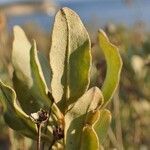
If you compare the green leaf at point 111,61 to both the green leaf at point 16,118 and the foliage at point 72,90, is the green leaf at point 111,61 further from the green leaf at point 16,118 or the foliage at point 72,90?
the green leaf at point 16,118

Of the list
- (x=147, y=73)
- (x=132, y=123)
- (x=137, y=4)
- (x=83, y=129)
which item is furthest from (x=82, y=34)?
Answer: (x=137, y=4)

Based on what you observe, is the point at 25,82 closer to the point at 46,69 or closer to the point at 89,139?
the point at 46,69

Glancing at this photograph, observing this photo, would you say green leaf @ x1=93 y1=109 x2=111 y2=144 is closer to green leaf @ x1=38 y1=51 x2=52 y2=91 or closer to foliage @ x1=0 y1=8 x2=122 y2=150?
foliage @ x1=0 y1=8 x2=122 y2=150

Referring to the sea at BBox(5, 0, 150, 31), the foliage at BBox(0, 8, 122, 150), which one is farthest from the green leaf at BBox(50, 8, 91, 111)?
the sea at BBox(5, 0, 150, 31)

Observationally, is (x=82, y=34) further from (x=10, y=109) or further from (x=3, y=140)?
(x=3, y=140)

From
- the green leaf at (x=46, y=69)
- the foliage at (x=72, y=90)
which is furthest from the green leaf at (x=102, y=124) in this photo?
the green leaf at (x=46, y=69)
